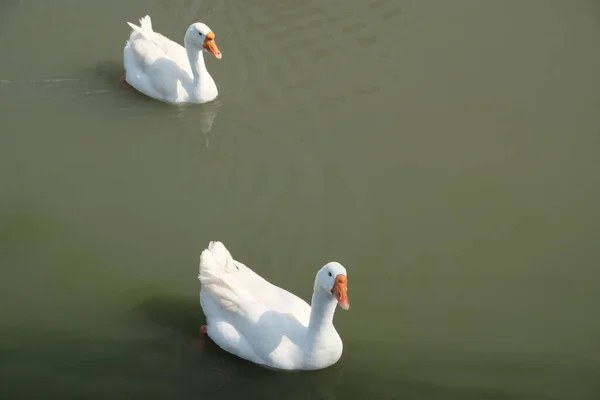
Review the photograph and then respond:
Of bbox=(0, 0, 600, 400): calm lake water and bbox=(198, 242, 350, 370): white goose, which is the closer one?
bbox=(198, 242, 350, 370): white goose

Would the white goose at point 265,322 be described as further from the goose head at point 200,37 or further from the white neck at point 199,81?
the goose head at point 200,37

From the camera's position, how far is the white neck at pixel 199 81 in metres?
6.89

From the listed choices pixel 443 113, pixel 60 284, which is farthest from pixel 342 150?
pixel 60 284

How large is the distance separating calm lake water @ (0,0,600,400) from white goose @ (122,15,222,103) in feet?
0.58

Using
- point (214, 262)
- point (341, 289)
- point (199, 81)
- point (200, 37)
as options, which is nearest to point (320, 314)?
point (341, 289)

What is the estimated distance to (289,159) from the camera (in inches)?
263

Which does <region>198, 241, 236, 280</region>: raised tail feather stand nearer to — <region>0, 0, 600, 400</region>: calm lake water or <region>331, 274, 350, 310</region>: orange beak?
<region>0, 0, 600, 400</region>: calm lake water

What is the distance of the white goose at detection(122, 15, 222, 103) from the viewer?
22.8ft

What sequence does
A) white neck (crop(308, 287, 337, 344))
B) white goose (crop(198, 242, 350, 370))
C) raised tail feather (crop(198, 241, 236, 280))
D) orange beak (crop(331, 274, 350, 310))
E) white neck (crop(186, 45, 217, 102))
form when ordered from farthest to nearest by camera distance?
white neck (crop(186, 45, 217, 102))
raised tail feather (crop(198, 241, 236, 280))
white goose (crop(198, 242, 350, 370))
white neck (crop(308, 287, 337, 344))
orange beak (crop(331, 274, 350, 310))

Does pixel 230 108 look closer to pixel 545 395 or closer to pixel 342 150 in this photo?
pixel 342 150

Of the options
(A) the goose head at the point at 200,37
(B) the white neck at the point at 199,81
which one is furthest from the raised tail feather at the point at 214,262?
(A) the goose head at the point at 200,37

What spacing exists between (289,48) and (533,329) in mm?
3966

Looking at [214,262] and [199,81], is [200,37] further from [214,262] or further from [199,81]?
[214,262]

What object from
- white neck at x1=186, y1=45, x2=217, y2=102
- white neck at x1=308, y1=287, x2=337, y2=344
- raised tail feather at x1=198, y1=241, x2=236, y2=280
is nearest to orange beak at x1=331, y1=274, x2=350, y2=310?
white neck at x1=308, y1=287, x2=337, y2=344
